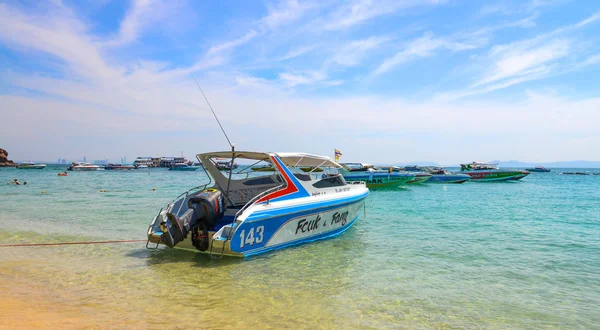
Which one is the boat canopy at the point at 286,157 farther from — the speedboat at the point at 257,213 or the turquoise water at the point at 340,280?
the turquoise water at the point at 340,280

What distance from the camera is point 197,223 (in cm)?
855

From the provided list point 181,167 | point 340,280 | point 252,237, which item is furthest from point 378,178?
point 181,167

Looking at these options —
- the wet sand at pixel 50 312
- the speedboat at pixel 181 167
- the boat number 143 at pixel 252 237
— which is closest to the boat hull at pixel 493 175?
the boat number 143 at pixel 252 237

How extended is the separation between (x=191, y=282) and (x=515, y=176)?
177 ft

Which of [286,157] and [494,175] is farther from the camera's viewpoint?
[494,175]

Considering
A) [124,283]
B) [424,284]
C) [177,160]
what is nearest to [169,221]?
[124,283]

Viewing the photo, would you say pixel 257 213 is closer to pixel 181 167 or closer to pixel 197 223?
pixel 197 223

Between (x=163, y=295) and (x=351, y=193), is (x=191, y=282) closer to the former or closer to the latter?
(x=163, y=295)

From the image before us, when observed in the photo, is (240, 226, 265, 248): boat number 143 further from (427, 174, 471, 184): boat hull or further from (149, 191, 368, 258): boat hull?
(427, 174, 471, 184): boat hull

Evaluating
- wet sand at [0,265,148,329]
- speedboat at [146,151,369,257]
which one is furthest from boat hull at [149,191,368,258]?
wet sand at [0,265,148,329]

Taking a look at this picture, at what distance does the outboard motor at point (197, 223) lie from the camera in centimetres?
803

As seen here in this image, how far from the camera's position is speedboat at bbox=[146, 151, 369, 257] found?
8141mm

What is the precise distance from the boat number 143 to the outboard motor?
2.91 ft

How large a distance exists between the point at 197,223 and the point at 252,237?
134 centimetres
